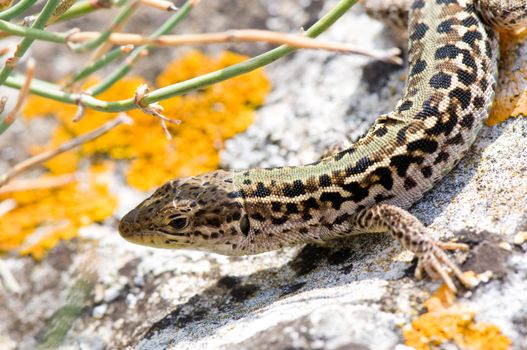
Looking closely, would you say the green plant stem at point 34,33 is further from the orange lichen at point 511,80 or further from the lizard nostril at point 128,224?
the orange lichen at point 511,80

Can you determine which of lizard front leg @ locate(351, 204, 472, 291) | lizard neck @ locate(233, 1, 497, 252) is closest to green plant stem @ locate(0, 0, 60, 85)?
lizard neck @ locate(233, 1, 497, 252)

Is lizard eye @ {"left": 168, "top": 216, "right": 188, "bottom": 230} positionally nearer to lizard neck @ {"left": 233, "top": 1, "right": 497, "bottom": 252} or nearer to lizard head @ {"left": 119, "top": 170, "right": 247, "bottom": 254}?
lizard head @ {"left": 119, "top": 170, "right": 247, "bottom": 254}

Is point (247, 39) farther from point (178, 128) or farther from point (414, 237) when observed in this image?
point (178, 128)

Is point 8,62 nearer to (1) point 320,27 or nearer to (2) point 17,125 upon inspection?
(1) point 320,27

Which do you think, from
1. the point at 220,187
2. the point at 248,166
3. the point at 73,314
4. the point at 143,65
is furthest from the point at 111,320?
the point at 143,65

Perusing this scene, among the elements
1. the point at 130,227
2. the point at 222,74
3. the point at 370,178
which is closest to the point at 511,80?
the point at 370,178
